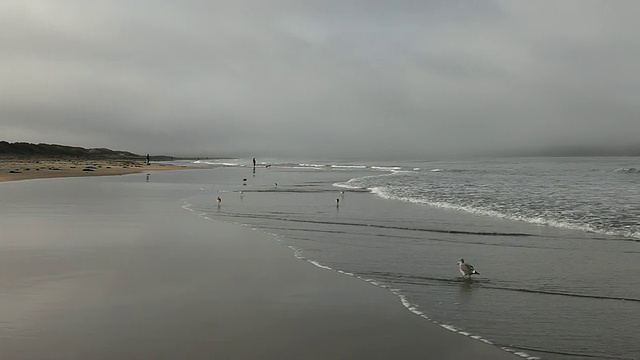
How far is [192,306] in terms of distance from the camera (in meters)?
6.67

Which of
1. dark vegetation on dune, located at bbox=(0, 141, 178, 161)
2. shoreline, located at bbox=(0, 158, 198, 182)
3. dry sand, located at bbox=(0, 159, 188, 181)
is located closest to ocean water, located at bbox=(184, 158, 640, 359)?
shoreline, located at bbox=(0, 158, 198, 182)

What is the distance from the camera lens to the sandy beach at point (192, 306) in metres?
5.27

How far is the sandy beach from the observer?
5266 mm

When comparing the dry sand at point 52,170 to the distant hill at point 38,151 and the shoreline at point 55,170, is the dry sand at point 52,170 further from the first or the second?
the distant hill at point 38,151

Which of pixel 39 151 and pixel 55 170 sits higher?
pixel 39 151

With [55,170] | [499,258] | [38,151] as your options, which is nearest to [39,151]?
[38,151]

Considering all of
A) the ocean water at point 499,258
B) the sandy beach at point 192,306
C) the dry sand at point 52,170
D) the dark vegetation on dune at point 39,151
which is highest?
the dark vegetation on dune at point 39,151

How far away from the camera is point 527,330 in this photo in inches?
237

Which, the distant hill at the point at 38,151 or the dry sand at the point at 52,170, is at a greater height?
the distant hill at the point at 38,151

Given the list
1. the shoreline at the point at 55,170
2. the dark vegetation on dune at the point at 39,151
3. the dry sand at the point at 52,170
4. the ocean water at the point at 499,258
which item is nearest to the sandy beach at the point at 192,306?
the ocean water at the point at 499,258

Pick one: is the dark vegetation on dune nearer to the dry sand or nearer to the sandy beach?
the dry sand

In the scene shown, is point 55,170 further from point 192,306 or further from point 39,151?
point 39,151

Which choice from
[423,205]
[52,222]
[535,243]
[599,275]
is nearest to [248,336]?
[599,275]

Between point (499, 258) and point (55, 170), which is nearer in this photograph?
point (499, 258)
